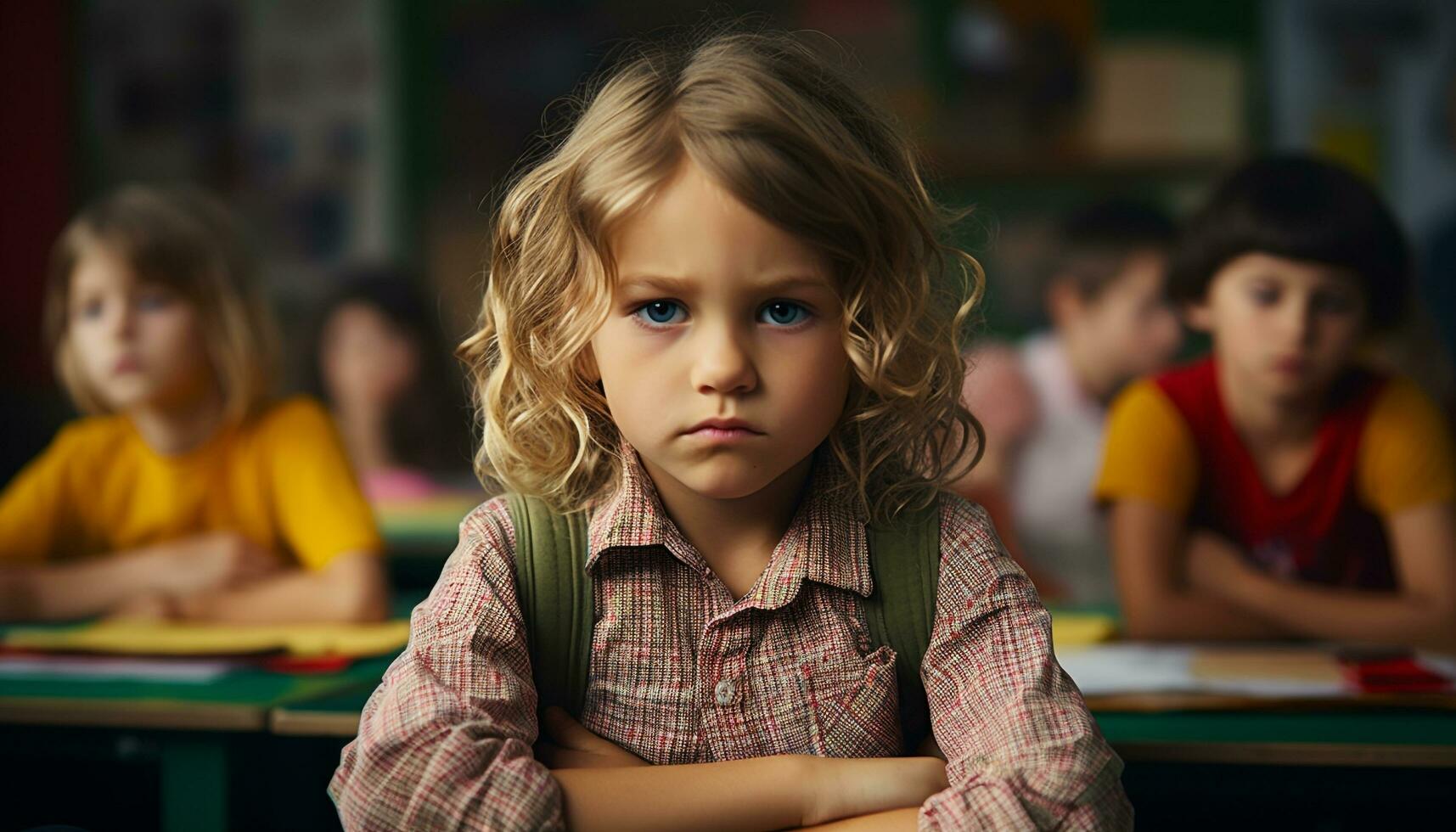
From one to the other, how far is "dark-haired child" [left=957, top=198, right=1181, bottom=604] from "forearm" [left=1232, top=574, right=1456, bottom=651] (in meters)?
1.07

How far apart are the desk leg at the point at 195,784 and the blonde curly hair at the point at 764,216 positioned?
498 millimetres

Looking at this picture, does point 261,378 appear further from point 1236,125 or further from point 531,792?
point 1236,125

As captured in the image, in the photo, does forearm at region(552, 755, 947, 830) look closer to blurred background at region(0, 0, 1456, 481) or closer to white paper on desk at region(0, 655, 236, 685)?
white paper on desk at region(0, 655, 236, 685)

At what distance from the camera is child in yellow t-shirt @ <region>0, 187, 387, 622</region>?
6.51 feet

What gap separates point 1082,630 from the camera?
6.31 ft

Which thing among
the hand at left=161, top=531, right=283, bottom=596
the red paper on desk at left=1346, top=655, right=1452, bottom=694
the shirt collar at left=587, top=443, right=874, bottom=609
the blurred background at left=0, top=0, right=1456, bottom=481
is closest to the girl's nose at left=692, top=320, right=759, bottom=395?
the shirt collar at left=587, top=443, right=874, bottom=609

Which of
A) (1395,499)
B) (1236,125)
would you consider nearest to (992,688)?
(1395,499)

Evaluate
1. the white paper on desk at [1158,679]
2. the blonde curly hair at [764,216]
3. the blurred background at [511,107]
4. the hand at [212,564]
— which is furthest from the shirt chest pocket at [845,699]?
the blurred background at [511,107]

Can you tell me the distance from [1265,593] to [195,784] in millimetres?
1327

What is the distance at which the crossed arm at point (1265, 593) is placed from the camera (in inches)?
71.5

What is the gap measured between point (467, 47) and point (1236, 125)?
2.53 m

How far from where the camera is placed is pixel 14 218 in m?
4.22

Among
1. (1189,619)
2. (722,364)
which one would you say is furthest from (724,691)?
(1189,619)

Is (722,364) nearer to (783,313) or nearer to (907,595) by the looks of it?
(783,313)
